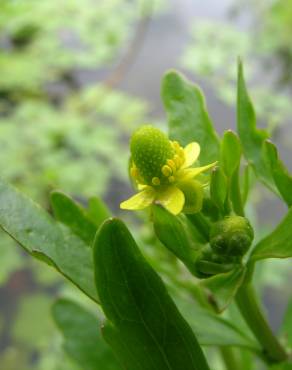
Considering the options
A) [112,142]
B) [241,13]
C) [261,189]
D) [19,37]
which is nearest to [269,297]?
[261,189]

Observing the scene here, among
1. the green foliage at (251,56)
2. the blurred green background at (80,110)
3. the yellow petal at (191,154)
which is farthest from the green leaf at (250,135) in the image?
the green foliage at (251,56)

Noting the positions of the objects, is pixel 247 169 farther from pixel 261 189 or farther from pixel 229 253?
pixel 261 189

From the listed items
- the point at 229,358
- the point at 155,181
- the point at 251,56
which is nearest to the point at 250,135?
the point at 155,181

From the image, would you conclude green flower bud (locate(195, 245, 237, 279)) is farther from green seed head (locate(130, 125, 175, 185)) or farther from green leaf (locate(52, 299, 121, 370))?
green leaf (locate(52, 299, 121, 370))

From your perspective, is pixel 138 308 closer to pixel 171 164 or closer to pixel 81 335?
pixel 171 164

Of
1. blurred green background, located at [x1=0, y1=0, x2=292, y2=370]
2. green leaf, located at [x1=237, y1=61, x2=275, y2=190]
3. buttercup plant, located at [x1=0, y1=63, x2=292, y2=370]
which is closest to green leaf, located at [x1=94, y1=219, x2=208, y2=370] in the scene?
buttercup plant, located at [x1=0, y1=63, x2=292, y2=370]

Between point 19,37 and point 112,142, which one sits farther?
point 19,37
